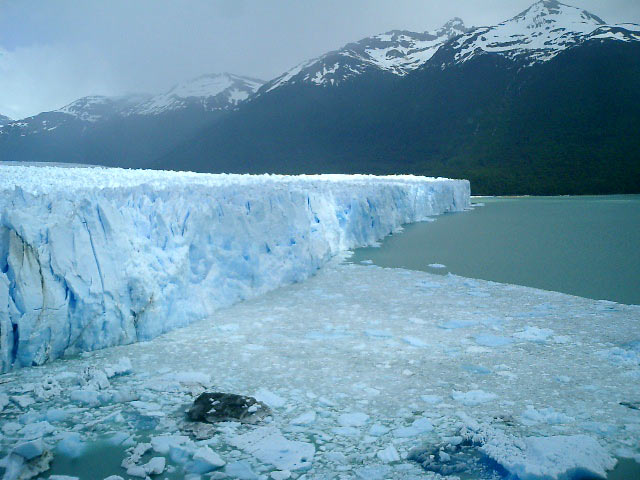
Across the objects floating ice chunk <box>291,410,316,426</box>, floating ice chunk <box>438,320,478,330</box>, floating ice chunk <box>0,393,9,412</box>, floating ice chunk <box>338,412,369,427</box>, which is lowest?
floating ice chunk <box>438,320,478,330</box>

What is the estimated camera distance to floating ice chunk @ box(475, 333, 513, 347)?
420 cm

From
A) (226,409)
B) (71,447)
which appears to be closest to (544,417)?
(226,409)

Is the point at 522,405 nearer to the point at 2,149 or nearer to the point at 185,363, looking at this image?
the point at 185,363

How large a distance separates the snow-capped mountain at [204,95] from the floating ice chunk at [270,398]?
13946 centimetres

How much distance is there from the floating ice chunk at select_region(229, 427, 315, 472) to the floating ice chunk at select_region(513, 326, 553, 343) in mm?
2735

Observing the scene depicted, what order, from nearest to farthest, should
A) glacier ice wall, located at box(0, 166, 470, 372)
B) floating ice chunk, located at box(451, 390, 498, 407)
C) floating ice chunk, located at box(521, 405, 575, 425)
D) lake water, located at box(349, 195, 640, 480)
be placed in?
floating ice chunk, located at box(521, 405, 575, 425) < floating ice chunk, located at box(451, 390, 498, 407) < glacier ice wall, located at box(0, 166, 470, 372) < lake water, located at box(349, 195, 640, 480)

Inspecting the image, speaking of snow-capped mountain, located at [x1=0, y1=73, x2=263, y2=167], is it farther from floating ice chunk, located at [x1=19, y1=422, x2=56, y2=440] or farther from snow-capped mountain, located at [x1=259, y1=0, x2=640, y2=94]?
floating ice chunk, located at [x1=19, y1=422, x2=56, y2=440]

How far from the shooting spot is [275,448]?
2553 mm

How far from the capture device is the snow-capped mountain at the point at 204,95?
13600 cm

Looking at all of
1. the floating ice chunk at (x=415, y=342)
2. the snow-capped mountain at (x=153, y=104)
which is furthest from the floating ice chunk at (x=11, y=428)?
the snow-capped mountain at (x=153, y=104)

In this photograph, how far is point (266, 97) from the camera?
102m

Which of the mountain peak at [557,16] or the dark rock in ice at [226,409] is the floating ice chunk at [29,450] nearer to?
the dark rock in ice at [226,409]

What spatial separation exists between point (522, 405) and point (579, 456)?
0.64m

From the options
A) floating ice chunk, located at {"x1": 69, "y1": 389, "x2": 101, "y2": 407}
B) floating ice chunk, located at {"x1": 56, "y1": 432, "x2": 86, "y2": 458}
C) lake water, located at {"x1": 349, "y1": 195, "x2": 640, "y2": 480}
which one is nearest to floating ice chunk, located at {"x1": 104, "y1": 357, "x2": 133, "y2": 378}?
floating ice chunk, located at {"x1": 69, "y1": 389, "x2": 101, "y2": 407}
